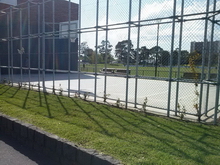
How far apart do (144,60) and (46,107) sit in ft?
11.3

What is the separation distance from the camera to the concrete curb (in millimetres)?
3328

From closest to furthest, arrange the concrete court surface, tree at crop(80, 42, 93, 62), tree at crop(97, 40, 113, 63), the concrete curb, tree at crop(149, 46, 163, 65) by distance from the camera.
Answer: the concrete curb, tree at crop(149, 46, 163, 65), the concrete court surface, tree at crop(97, 40, 113, 63), tree at crop(80, 42, 93, 62)

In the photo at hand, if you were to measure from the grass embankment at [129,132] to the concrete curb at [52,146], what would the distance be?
10.0 inches

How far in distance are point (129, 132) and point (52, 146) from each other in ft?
5.08

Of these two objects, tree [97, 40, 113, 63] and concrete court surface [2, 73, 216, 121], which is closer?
concrete court surface [2, 73, 216, 121]

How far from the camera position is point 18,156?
13.3 feet

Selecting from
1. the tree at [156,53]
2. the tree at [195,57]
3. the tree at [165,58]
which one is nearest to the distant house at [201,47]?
the tree at [195,57]

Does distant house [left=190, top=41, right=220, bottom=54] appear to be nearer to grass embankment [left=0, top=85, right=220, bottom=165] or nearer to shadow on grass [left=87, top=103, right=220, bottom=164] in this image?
grass embankment [left=0, top=85, right=220, bottom=165]

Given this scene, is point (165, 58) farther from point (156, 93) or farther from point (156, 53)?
point (156, 93)

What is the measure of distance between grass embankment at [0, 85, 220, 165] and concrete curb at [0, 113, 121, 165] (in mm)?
255

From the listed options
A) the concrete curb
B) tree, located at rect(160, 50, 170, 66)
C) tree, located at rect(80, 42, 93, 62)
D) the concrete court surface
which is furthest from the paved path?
tree, located at rect(80, 42, 93, 62)

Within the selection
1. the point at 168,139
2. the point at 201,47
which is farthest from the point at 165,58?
the point at 168,139

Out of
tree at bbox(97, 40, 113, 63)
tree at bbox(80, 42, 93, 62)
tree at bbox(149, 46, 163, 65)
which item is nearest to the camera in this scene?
tree at bbox(149, 46, 163, 65)

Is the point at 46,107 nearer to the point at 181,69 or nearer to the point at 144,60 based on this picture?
the point at 144,60
